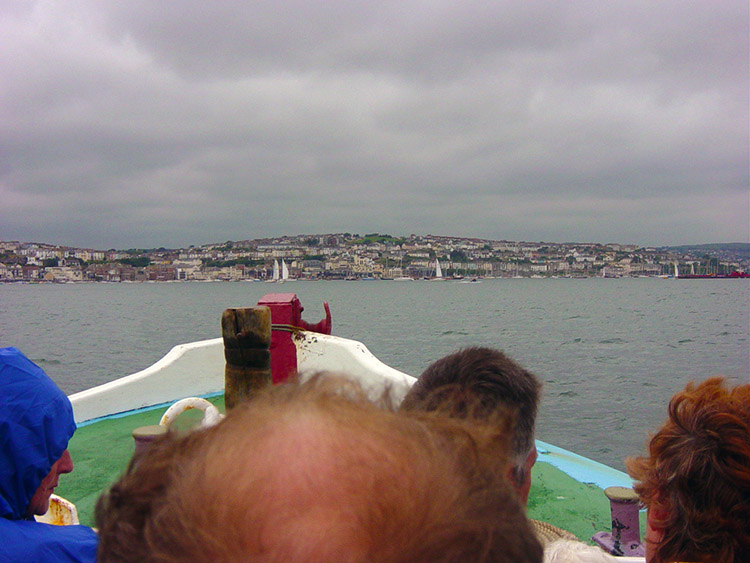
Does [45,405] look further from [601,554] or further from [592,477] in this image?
[592,477]

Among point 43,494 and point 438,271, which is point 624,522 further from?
point 438,271

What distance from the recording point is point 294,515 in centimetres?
55

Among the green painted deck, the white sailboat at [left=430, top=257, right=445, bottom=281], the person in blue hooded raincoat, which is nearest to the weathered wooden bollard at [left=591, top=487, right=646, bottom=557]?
the green painted deck

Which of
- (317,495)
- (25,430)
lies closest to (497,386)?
(317,495)

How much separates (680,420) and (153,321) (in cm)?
4946

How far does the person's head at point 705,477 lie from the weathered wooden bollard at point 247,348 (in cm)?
323

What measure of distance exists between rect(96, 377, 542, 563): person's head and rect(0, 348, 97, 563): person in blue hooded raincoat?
1048 millimetres

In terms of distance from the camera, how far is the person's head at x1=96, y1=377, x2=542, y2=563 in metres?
0.55

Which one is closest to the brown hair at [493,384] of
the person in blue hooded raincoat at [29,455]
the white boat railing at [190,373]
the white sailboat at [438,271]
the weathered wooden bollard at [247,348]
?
the person in blue hooded raincoat at [29,455]

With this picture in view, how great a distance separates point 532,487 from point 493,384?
3.69 meters

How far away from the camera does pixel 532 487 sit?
4812mm

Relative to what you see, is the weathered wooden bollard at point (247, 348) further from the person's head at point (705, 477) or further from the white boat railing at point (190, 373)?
the person's head at point (705, 477)

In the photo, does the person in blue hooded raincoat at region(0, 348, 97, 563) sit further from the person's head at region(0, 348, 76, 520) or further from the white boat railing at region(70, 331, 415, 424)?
the white boat railing at region(70, 331, 415, 424)

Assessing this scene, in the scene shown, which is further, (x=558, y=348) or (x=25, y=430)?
(x=558, y=348)
